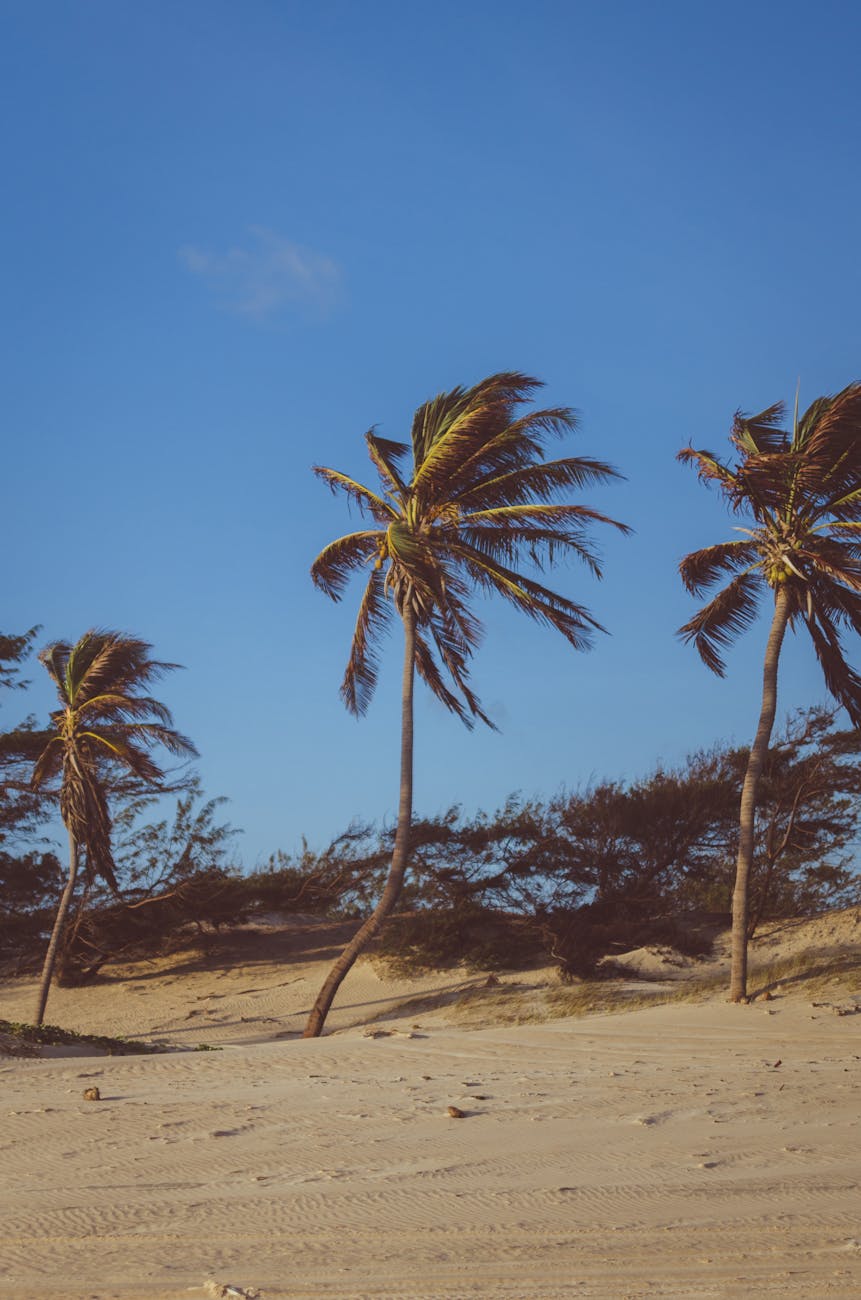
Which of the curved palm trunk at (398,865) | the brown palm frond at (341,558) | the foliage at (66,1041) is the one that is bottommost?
the foliage at (66,1041)

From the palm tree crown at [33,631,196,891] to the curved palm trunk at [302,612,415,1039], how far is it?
17.8ft

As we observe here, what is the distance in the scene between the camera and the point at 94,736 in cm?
2119

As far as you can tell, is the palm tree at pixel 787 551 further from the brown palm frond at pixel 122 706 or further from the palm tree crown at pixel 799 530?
the brown palm frond at pixel 122 706

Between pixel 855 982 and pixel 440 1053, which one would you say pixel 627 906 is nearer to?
pixel 855 982

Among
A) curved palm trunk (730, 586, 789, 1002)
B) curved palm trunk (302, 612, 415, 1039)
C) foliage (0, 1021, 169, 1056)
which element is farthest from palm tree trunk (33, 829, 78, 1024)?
curved palm trunk (730, 586, 789, 1002)

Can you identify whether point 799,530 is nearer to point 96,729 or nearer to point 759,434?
point 759,434

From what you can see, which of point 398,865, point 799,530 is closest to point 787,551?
point 799,530

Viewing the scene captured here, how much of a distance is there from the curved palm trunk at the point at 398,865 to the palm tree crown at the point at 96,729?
A: 542 cm

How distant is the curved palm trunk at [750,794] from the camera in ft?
49.5

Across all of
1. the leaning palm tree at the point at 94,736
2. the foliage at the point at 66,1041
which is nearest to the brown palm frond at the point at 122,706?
the leaning palm tree at the point at 94,736

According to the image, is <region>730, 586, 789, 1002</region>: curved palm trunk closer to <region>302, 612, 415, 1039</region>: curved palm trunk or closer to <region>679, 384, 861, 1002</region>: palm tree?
<region>679, 384, 861, 1002</region>: palm tree

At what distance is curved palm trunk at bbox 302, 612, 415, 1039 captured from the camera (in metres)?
16.8

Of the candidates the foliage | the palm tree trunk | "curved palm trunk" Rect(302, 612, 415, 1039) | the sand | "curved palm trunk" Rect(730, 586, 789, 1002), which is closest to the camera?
the sand

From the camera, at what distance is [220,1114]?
725cm
